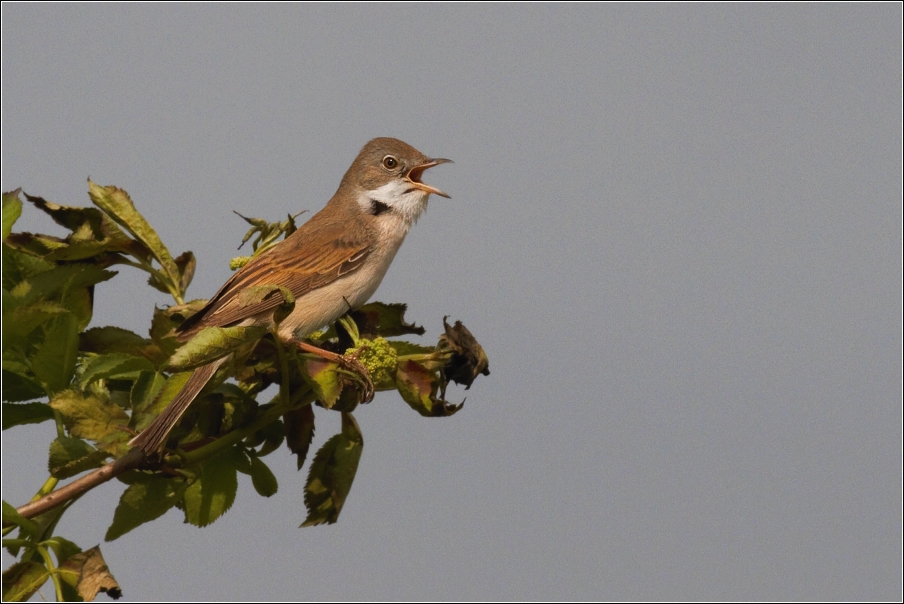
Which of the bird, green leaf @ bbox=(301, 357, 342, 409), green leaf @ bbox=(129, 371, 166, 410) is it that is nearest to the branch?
green leaf @ bbox=(129, 371, 166, 410)

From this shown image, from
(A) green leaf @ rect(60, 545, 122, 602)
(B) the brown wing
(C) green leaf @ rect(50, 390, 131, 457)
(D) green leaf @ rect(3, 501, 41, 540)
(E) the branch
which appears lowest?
(A) green leaf @ rect(60, 545, 122, 602)

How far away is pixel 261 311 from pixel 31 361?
4.90 feet

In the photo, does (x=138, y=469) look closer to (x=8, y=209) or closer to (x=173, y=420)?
(x=173, y=420)

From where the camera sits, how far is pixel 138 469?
3402 millimetres

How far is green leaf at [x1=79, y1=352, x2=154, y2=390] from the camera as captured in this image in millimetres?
3574

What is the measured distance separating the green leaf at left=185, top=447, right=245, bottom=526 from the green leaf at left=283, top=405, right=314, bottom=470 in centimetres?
25

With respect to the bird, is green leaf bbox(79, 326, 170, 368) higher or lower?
lower

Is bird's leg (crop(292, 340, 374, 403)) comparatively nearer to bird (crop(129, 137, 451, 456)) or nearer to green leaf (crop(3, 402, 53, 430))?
bird (crop(129, 137, 451, 456))

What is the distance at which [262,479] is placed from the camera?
400cm

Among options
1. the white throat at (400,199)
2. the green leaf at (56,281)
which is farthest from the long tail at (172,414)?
the white throat at (400,199)

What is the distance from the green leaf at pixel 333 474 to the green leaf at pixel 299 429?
0.14 m

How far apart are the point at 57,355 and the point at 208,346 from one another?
0.75 m

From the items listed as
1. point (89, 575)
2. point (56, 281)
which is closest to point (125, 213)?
point (56, 281)

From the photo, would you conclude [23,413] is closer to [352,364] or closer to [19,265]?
[19,265]
